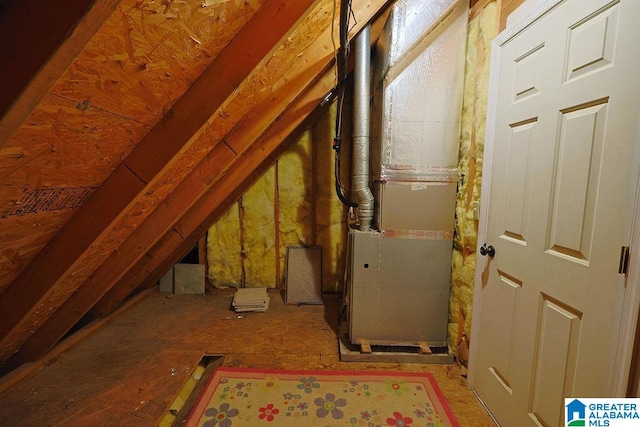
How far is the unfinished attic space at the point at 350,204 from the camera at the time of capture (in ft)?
2.80

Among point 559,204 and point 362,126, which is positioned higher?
point 362,126

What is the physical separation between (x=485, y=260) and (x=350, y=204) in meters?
1.00

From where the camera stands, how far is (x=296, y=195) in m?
3.16

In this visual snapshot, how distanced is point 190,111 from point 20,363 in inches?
86.7

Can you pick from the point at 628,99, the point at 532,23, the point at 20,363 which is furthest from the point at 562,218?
the point at 20,363

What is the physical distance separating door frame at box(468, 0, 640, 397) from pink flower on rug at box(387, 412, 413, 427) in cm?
53

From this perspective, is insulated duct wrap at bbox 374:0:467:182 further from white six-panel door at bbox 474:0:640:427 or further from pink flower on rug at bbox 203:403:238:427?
pink flower on rug at bbox 203:403:238:427

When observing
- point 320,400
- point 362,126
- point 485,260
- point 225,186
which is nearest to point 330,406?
point 320,400

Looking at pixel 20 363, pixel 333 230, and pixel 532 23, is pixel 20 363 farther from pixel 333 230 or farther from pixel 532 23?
pixel 532 23

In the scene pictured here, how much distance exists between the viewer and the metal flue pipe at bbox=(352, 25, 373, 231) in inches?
75.4

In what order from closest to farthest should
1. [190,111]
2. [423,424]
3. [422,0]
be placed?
[190,111]
[423,424]
[422,0]

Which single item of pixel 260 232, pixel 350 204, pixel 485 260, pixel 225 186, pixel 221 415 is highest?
pixel 225 186

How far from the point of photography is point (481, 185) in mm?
1622

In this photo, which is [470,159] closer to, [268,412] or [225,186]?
[225,186]
